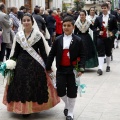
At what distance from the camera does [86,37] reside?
9969 mm

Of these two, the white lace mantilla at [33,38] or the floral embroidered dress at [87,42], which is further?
the floral embroidered dress at [87,42]

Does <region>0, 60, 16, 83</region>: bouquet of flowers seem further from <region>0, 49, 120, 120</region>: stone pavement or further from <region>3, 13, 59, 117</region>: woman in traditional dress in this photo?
<region>0, 49, 120, 120</region>: stone pavement

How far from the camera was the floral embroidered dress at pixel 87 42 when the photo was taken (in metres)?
9.65

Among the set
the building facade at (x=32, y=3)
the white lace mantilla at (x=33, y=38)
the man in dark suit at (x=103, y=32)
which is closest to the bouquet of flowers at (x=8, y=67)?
the white lace mantilla at (x=33, y=38)

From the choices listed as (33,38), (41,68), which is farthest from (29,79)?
(33,38)

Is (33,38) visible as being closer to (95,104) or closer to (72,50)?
(72,50)

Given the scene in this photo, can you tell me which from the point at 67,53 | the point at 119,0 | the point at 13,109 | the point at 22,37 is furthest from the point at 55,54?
the point at 119,0

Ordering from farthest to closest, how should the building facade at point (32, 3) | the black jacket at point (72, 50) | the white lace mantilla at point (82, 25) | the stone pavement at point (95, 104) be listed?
the building facade at point (32, 3) → the white lace mantilla at point (82, 25) → the stone pavement at point (95, 104) → the black jacket at point (72, 50)

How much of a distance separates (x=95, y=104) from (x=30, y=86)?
1.52 metres

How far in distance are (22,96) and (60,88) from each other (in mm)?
601

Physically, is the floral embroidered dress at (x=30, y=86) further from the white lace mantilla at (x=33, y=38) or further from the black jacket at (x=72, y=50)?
the black jacket at (x=72, y=50)

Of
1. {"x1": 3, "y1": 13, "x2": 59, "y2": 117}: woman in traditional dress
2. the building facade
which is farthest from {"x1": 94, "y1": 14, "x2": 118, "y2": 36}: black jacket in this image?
the building facade

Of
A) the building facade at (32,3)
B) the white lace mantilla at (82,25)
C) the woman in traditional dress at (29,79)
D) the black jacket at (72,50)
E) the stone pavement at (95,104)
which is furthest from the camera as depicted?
the building facade at (32,3)

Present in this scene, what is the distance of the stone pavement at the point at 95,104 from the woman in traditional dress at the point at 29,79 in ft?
0.83
